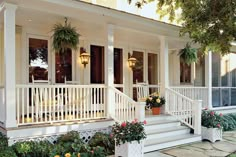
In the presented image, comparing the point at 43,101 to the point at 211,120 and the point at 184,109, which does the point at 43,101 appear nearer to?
the point at 184,109

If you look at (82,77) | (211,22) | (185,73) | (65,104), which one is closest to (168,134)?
(65,104)

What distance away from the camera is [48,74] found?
26.3 feet

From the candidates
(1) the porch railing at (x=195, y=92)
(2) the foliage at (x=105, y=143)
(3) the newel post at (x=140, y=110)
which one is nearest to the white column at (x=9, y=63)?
(2) the foliage at (x=105, y=143)

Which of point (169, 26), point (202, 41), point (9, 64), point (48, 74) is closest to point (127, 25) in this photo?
point (169, 26)

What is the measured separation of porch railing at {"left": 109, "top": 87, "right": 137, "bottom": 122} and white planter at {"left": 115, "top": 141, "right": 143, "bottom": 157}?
44.7 inches

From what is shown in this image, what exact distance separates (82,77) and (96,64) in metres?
0.80

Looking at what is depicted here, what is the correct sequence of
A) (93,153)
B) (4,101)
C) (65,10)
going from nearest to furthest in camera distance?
(93,153) < (4,101) < (65,10)

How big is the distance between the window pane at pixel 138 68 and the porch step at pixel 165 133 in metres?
2.82

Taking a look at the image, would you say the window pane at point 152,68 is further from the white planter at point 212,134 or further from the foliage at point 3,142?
the foliage at point 3,142

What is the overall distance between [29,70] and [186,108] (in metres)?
5.14

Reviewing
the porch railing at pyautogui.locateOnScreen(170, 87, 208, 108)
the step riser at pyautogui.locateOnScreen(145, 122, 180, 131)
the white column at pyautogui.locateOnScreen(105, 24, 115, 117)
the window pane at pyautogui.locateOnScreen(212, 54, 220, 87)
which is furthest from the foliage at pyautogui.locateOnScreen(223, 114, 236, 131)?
the white column at pyautogui.locateOnScreen(105, 24, 115, 117)

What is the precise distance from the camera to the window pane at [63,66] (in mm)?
8227

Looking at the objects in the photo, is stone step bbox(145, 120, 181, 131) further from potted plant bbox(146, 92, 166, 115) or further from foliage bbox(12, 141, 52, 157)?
foliage bbox(12, 141, 52, 157)

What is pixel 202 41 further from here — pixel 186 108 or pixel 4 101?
pixel 4 101
